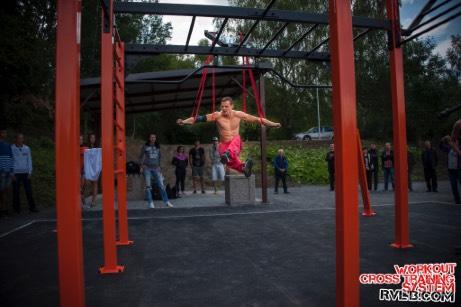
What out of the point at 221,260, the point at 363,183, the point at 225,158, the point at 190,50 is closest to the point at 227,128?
the point at 225,158

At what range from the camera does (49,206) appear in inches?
388

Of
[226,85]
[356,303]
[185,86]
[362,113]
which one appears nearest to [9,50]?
[185,86]

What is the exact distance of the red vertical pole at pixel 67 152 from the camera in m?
Answer: 1.92

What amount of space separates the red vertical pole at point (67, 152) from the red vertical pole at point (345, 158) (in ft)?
4.77

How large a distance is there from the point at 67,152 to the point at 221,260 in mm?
2441

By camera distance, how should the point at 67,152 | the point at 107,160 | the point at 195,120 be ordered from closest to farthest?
the point at 67,152 → the point at 107,160 → the point at 195,120

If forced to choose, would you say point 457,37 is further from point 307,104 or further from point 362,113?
point 307,104

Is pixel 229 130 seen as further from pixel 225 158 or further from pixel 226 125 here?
pixel 225 158

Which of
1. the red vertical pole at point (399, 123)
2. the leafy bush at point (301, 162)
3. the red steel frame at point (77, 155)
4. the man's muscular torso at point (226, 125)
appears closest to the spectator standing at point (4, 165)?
the man's muscular torso at point (226, 125)

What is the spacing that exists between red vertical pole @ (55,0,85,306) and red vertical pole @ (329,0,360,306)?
57.2 inches

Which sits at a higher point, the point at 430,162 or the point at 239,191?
the point at 430,162

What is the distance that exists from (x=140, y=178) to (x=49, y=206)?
2631 mm

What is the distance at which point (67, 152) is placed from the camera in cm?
193

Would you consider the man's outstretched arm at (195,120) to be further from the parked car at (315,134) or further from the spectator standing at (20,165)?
the parked car at (315,134)
